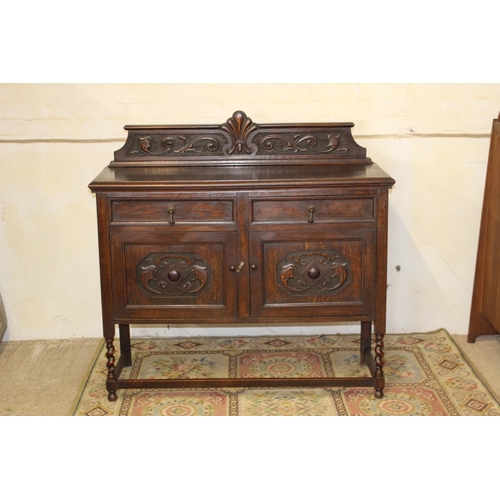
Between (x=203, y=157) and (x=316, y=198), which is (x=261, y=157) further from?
(x=316, y=198)

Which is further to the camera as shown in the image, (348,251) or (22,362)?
(22,362)

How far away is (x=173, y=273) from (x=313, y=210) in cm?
70

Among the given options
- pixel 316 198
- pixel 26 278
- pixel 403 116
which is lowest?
pixel 26 278

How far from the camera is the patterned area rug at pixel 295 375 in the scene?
3.73m

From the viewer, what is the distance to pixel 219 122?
4215mm

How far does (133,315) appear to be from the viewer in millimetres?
3723

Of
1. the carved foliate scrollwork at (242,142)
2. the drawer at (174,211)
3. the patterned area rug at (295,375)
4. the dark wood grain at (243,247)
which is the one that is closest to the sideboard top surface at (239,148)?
the carved foliate scrollwork at (242,142)

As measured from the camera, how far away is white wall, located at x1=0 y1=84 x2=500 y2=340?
4.20 meters

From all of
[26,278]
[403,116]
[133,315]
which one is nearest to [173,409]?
[133,315]

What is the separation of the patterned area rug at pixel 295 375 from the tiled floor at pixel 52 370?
71mm

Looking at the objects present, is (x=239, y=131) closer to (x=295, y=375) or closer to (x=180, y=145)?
(x=180, y=145)

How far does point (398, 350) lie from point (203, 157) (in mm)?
1518

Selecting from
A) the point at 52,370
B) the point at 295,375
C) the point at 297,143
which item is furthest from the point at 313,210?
the point at 52,370

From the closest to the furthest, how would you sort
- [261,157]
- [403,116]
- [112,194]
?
1. [112,194]
2. [261,157]
3. [403,116]
